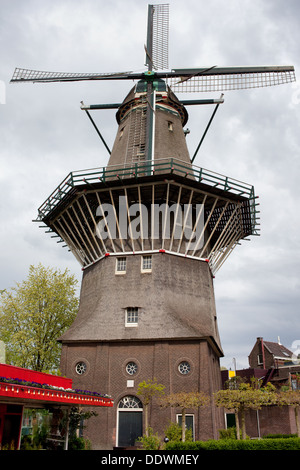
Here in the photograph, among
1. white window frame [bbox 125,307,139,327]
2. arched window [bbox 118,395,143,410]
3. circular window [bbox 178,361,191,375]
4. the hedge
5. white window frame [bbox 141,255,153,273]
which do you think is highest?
white window frame [bbox 141,255,153,273]

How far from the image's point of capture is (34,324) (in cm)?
3375

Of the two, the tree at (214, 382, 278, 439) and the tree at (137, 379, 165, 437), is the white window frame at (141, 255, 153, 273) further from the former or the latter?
the tree at (214, 382, 278, 439)

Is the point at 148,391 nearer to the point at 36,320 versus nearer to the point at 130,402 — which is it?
the point at 130,402

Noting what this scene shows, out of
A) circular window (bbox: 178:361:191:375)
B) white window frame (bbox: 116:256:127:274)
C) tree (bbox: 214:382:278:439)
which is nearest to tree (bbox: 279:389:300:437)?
tree (bbox: 214:382:278:439)

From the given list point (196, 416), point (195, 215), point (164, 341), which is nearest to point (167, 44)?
point (195, 215)

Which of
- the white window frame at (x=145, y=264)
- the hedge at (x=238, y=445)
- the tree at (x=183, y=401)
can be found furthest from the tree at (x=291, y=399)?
the white window frame at (x=145, y=264)

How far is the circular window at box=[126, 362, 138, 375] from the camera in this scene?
82.0 feet

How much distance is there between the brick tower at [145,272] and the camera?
24.2m

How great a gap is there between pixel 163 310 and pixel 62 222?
35.5ft

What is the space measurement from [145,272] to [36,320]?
12.6 metres

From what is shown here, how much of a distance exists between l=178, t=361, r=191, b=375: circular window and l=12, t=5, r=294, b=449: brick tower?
57mm

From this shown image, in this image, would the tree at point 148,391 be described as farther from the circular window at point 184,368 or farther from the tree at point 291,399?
the tree at point 291,399

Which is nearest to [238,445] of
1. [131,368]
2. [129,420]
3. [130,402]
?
[129,420]
